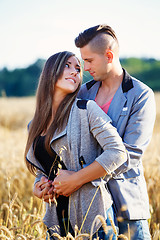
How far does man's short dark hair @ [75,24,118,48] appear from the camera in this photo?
238 centimetres

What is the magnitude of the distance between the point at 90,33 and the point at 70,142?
0.87m

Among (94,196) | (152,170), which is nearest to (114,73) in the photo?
(94,196)

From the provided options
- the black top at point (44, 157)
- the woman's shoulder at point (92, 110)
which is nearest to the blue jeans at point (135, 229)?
the black top at point (44, 157)

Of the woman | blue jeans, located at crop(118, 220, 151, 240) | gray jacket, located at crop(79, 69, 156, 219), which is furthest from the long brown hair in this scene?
blue jeans, located at crop(118, 220, 151, 240)

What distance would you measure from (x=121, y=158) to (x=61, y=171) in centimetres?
39

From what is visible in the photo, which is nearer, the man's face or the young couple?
the young couple

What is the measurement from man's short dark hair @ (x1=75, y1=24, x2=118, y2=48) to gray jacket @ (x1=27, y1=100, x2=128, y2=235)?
511mm

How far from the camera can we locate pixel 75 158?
6.70ft

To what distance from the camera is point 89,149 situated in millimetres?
2049

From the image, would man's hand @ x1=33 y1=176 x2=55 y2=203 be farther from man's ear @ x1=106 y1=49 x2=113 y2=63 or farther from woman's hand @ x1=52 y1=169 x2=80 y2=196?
man's ear @ x1=106 y1=49 x2=113 y2=63

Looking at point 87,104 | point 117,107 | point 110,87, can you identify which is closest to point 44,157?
point 87,104

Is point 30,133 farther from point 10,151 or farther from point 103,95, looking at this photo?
point 10,151

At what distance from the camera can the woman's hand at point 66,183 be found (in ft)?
6.45

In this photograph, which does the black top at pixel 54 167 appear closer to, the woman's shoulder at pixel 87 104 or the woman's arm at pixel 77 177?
the woman's arm at pixel 77 177
